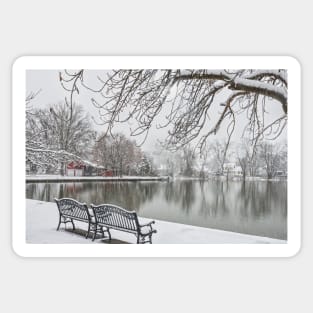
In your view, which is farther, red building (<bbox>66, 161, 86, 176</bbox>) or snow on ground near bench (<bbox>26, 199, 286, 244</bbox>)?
red building (<bbox>66, 161, 86, 176</bbox>)

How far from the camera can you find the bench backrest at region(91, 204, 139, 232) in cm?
221

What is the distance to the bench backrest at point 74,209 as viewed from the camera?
7.43 feet

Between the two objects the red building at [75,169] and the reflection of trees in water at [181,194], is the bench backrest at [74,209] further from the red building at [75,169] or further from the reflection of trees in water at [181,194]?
the reflection of trees in water at [181,194]

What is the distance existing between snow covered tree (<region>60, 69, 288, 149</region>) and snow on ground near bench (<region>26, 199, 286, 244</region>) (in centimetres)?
63

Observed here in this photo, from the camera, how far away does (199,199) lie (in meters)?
2.26

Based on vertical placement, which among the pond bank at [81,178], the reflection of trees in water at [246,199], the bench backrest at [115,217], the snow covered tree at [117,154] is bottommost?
the bench backrest at [115,217]

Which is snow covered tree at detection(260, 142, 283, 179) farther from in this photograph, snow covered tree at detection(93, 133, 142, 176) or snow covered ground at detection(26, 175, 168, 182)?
snow covered tree at detection(93, 133, 142, 176)

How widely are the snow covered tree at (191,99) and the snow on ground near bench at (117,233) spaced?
63 centimetres

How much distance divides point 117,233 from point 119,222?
8 cm

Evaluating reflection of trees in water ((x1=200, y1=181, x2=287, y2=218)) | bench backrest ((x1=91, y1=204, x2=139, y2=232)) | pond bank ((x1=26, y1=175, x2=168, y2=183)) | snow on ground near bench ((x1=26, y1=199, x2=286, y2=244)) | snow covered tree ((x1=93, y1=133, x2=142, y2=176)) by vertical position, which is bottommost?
snow on ground near bench ((x1=26, y1=199, x2=286, y2=244))

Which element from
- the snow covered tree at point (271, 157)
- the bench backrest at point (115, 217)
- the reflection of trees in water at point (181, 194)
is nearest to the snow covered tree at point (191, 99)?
the snow covered tree at point (271, 157)

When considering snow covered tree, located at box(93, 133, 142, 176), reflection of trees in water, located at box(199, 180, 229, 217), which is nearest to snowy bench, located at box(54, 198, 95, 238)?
snow covered tree, located at box(93, 133, 142, 176)
